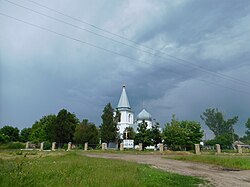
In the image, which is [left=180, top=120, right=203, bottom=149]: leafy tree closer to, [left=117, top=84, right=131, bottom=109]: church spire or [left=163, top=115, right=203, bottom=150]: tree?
[left=163, top=115, right=203, bottom=150]: tree

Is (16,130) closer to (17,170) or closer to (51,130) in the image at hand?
(51,130)

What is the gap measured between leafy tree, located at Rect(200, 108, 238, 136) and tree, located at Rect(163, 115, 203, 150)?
48.8m

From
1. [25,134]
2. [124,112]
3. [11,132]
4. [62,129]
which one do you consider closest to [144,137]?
[62,129]

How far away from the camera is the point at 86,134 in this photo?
4675 centimetres

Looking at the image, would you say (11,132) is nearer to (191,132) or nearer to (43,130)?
(43,130)

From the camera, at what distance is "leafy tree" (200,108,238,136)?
275 ft

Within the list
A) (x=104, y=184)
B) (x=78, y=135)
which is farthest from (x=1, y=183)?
(x=78, y=135)

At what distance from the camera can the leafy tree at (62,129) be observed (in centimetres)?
4937

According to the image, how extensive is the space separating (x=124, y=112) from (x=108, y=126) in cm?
2428

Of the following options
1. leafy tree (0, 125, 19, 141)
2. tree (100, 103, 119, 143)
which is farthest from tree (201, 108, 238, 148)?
leafy tree (0, 125, 19, 141)

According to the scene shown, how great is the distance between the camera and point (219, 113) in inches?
3302

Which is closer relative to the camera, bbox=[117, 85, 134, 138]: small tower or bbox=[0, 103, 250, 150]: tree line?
bbox=[0, 103, 250, 150]: tree line

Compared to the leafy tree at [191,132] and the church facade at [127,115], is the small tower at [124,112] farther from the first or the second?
the leafy tree at [191,132]

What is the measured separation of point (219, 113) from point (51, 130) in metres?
60.2
